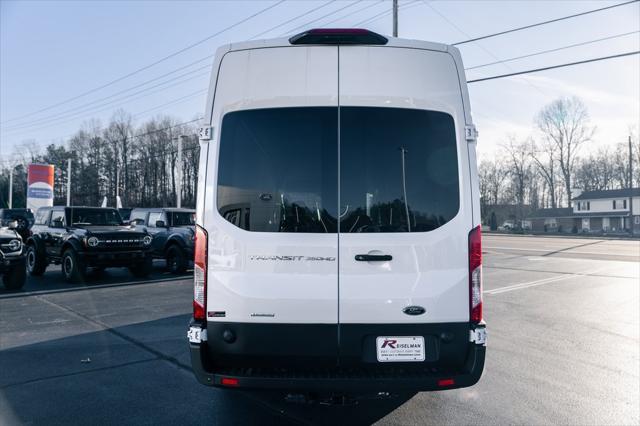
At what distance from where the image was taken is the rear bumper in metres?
3.00

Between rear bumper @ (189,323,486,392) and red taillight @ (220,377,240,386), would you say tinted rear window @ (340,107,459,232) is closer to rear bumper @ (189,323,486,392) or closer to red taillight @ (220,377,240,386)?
rear bumper @ (189,323,486,392)

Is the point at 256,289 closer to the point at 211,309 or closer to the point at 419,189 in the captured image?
the point at 211,309

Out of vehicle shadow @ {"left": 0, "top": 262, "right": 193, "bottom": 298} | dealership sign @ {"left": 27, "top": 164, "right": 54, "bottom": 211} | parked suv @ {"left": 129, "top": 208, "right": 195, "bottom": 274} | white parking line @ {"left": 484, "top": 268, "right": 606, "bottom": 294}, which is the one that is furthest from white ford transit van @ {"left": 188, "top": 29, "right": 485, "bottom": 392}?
dealership sign @ {"left": 27, "top": 164, "right": 54, "bottom": 211}

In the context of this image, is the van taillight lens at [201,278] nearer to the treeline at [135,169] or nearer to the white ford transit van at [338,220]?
the white ford transit van at [338,220]

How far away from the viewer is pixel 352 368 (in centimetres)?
313

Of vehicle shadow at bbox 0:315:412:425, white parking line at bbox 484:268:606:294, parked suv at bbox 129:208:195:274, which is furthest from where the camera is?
parked suv at bbox 129:208:195:274

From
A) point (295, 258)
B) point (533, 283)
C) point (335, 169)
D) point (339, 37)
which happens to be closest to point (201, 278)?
point (295, 258)

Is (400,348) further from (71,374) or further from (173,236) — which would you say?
(173,236)

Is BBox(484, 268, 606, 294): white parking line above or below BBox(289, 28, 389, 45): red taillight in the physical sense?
below

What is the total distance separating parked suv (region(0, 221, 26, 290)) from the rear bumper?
29.5 feet

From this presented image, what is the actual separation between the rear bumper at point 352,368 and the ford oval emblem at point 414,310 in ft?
0.29

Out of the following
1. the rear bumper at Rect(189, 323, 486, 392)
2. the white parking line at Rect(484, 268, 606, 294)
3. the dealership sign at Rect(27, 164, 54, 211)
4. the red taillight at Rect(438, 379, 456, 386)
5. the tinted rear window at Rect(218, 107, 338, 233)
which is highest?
the dealership sign at Rect(27, 164, 54, 211)

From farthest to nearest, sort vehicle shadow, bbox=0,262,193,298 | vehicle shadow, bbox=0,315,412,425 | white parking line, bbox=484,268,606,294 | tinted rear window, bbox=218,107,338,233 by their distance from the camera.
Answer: white parking line, bbox=484,268,606,294 → vehicle shadow, bbox=0,262,193,298 → vehicle shadow, bbox=0,315,412,425 → tinted rear window, bbox=218,107,338,233

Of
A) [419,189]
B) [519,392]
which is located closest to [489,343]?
[519,392]
